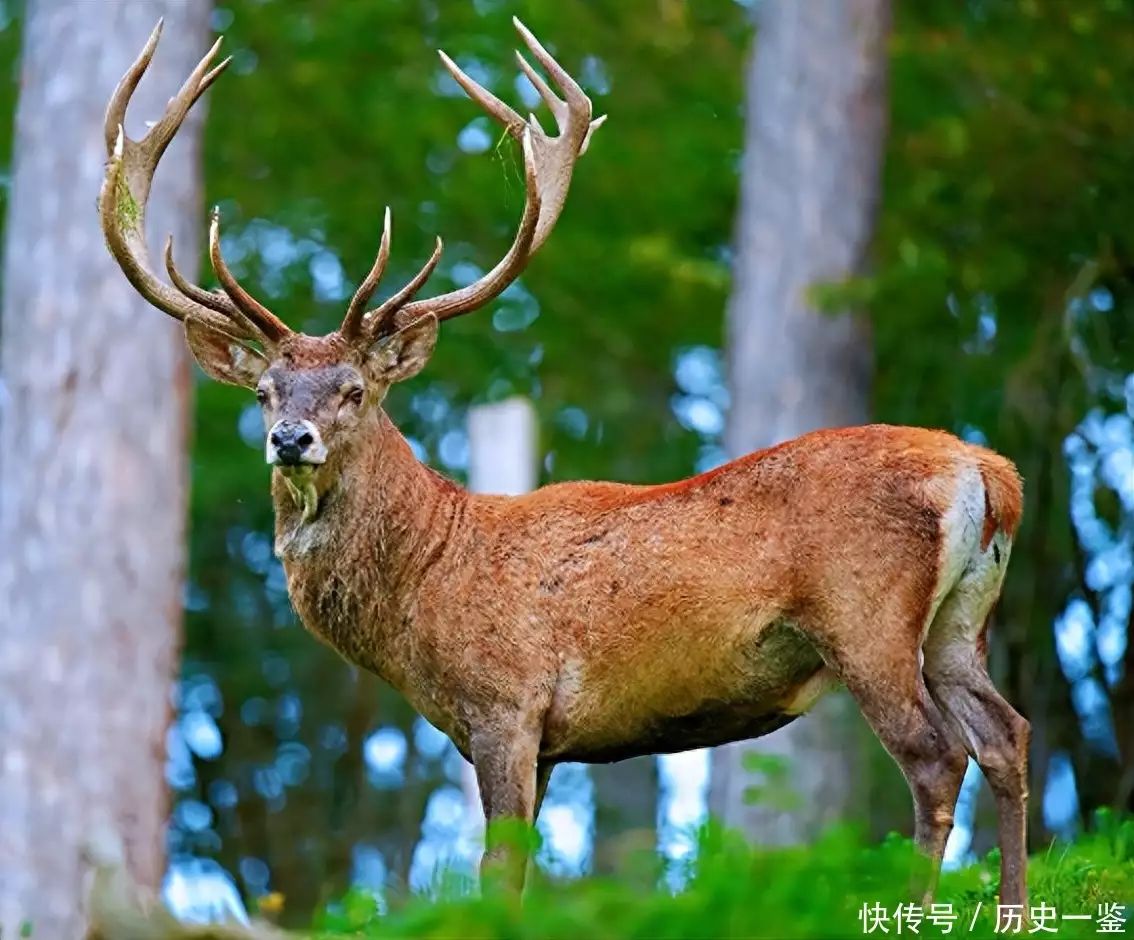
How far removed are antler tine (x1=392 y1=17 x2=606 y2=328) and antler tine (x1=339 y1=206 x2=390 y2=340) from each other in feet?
0.80

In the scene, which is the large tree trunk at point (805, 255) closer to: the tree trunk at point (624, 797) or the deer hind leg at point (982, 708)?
the tree trunk at point (624, 797)

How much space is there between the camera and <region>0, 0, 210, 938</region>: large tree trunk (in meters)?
11.9

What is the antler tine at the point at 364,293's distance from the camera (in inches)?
295

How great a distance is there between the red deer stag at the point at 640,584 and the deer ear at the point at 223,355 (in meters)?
0.03

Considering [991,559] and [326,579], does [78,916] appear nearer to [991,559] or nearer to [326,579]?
[326,579]

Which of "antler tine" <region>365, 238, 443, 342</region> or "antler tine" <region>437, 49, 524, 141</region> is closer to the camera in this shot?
"antler tine" <region>365, 238, 443, 342</region>

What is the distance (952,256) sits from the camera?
14.6m

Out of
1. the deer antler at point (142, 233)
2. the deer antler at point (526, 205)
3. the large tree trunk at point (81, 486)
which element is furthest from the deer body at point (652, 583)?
the large tree trunk at point (81, 486)

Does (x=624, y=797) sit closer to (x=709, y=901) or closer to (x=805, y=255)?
(x=805, y=255)

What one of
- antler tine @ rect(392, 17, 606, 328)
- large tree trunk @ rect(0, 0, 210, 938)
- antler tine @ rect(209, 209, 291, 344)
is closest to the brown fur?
antler tine @ rect(209, 209, 291, 344)

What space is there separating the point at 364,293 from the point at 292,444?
69cm

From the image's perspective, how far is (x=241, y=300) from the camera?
25.3 ft

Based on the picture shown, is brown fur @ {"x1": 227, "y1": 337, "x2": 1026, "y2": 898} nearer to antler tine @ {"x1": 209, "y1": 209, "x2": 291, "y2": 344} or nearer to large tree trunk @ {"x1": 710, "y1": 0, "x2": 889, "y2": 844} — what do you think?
antler tine @ {"x1": 209, "y1": 209, "x2": 291, "y2": 344}

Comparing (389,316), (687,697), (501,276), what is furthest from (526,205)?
(687,697)
